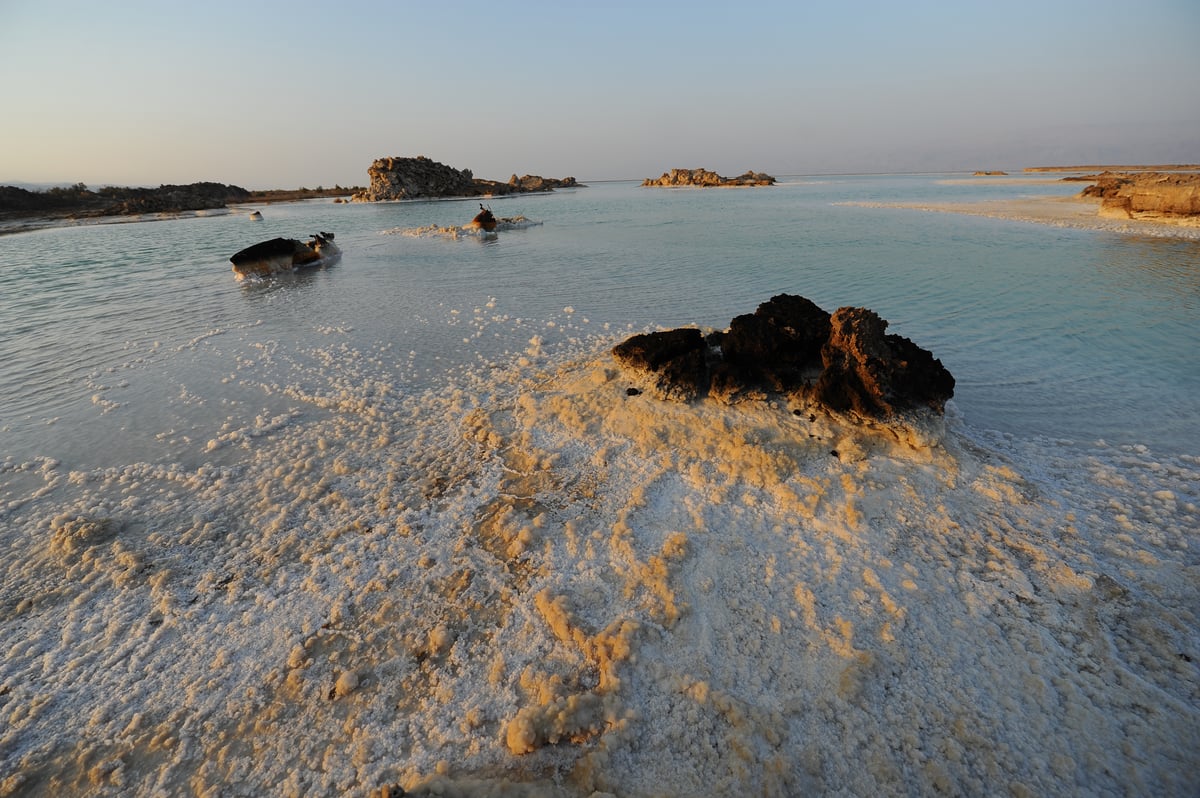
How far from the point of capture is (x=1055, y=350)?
758 cm

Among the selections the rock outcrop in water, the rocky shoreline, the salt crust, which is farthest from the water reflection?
the rocky shoreline

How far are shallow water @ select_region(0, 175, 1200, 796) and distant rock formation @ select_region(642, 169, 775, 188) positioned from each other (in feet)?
353

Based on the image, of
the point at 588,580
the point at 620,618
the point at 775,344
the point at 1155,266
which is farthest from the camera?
the point at 1155,266

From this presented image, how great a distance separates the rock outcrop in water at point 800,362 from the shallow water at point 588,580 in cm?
38

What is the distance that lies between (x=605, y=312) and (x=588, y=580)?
8.01m

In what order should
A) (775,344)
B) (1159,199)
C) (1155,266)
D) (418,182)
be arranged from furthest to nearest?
(418,182) < (1159,199) < (1155,266) < (775,344)

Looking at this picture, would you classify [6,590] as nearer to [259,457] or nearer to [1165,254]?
[259,457]

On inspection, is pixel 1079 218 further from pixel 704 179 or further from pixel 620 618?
pixel 704 179

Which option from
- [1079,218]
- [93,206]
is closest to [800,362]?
[1079,218]

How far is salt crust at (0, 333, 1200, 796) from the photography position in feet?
8.02

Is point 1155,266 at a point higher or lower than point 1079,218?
lower

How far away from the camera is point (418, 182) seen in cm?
7550

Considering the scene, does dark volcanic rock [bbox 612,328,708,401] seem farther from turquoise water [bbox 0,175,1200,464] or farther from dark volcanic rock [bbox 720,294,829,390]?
turquoise water [bbox 0,175,1200,464]

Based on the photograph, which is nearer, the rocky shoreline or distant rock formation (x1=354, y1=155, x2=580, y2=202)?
the rocky shoreline
